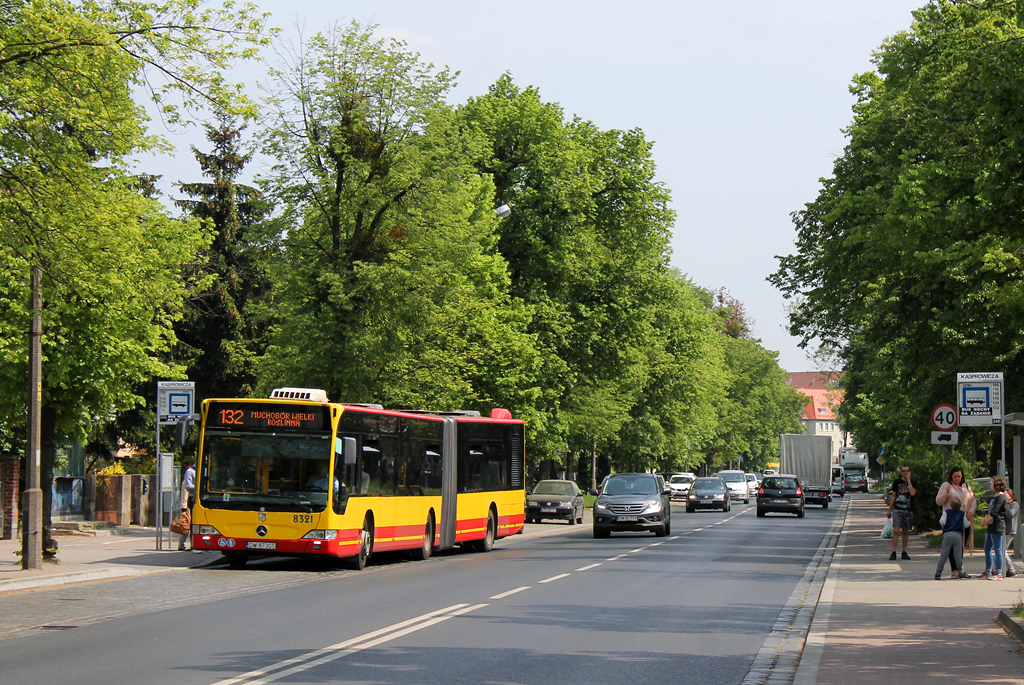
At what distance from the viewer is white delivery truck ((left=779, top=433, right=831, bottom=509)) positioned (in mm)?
61344

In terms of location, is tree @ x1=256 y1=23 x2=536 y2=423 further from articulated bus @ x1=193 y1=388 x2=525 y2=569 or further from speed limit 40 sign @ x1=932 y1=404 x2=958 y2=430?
speed limit 40 sign @ x1=932 y1=404 x2=958 y2=430

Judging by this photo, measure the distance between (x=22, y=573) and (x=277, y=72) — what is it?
15314 millimetres

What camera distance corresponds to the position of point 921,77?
88.9 ft

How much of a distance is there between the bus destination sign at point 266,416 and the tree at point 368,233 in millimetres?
6894

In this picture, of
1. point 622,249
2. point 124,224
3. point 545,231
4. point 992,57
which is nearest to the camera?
point 992,57

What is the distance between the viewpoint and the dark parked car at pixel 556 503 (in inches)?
1753

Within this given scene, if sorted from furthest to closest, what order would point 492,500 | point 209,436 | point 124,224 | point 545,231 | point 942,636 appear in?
point 545,231
point 492,500
point 209,436
point 124,224
point 942,636

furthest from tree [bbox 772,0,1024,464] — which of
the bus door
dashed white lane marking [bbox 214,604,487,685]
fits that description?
the bus door

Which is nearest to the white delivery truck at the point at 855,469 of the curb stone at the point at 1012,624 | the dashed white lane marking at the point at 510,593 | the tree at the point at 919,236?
the tree at the point at 919,236

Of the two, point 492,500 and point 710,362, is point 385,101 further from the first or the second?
point 710,362

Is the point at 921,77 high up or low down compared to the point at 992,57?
up

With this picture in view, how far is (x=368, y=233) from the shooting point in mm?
30594

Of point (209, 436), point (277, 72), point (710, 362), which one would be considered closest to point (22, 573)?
point (209, 436)

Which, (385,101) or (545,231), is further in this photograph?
(545,231)
